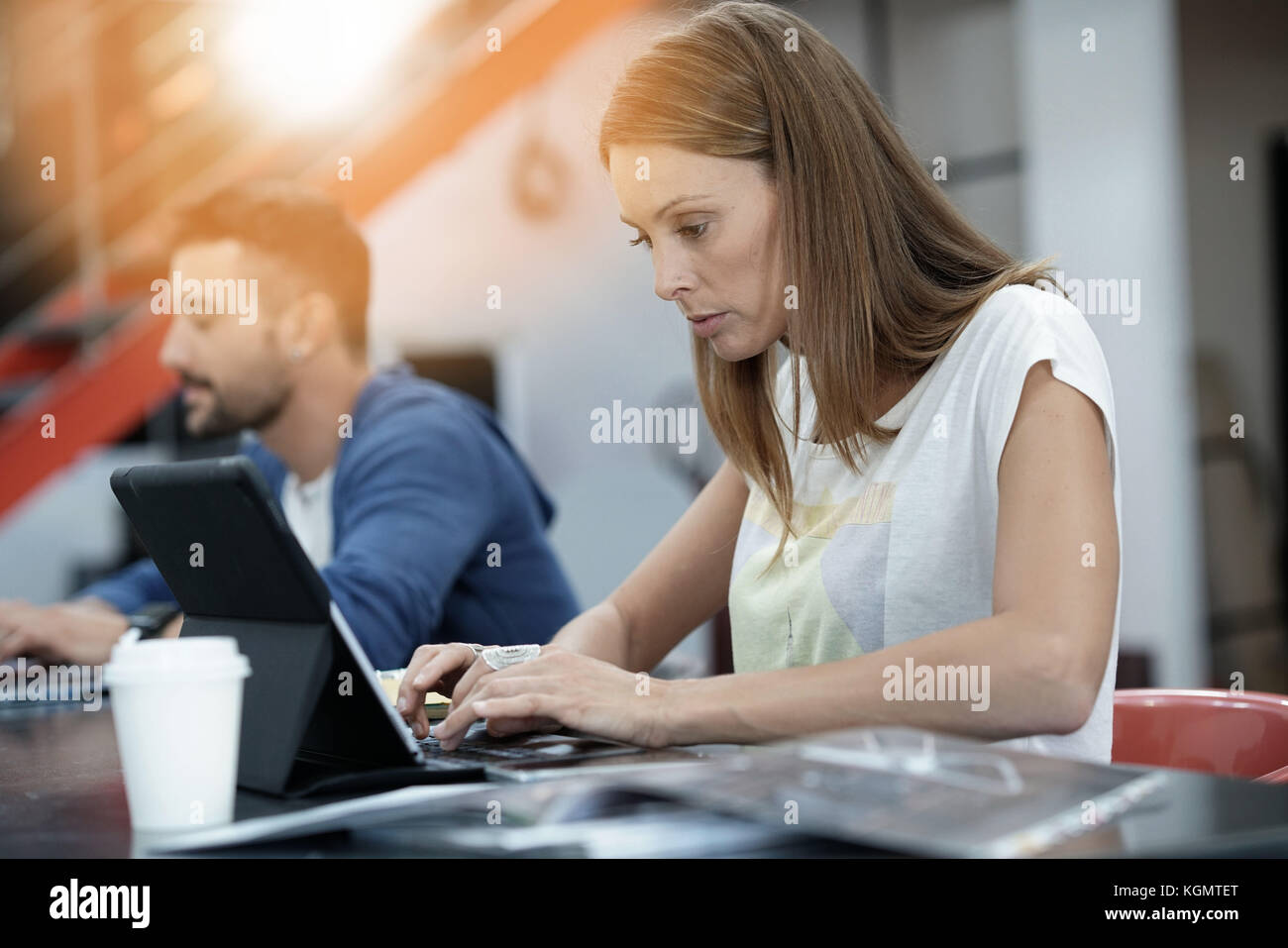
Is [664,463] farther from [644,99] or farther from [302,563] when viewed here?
[302,563]

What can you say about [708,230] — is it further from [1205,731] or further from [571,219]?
[571,219]

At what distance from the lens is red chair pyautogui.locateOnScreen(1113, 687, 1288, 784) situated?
4.18 feet

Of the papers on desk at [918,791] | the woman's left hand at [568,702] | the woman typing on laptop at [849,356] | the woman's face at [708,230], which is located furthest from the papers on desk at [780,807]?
the woman's face at [708,230]

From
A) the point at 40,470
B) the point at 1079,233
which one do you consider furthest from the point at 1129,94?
the point at 40,470

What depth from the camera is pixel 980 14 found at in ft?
13.3

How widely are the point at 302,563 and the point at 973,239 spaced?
2.62 feet

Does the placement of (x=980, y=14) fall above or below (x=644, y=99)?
above

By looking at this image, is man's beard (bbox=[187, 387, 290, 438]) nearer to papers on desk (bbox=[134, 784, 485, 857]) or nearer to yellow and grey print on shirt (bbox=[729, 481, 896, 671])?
yellow and grey print on shirt (bbox=[729, 481, 896, 671])

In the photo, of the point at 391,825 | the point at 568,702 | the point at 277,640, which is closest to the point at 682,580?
the point at 568,702

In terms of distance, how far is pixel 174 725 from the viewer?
768 mm

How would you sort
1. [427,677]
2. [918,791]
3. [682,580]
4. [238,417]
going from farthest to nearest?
[238,417] < [682,580] < [427,677] < [918,791]

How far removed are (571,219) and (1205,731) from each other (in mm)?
4495

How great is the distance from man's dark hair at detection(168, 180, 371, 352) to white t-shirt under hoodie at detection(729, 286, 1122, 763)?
1.36 metres
